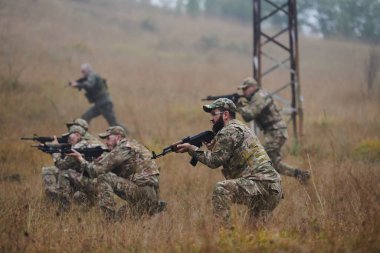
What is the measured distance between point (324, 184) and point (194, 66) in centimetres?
1628

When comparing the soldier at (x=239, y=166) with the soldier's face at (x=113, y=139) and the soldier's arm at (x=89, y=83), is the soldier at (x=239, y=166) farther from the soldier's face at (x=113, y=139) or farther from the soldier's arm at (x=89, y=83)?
the soldier's arm at (x=89, y=83)

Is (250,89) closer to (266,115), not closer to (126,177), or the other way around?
(266,115)

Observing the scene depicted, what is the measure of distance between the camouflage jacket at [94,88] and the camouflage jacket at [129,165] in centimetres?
523

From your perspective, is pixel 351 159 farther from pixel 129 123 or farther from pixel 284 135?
pixel 129 123

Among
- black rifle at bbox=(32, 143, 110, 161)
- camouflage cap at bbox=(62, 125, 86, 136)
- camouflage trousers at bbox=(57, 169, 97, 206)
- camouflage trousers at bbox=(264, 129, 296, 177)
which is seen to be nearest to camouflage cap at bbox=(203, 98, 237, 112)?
black rifle at bbox=(32, 143, 110, 161)

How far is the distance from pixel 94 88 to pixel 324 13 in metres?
25.5

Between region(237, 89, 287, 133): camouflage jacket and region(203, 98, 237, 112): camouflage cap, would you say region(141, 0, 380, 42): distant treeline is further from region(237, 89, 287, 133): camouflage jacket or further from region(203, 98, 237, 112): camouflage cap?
region(203, 98, 237, 112): camouflage cap

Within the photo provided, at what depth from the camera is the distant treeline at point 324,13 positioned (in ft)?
77.9

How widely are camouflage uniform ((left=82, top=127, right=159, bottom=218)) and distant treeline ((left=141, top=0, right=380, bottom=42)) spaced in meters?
15.8

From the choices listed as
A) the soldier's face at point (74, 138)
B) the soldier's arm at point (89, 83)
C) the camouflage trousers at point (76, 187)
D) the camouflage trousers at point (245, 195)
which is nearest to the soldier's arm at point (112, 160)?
the camouflage trousers at point (76, 187)

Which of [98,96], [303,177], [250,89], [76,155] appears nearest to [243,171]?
[76,155]

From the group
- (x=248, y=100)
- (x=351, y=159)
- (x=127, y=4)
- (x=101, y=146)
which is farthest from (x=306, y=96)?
(x=127, y=4)

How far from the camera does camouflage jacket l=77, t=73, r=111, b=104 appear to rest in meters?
11.2

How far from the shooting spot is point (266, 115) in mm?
8266
